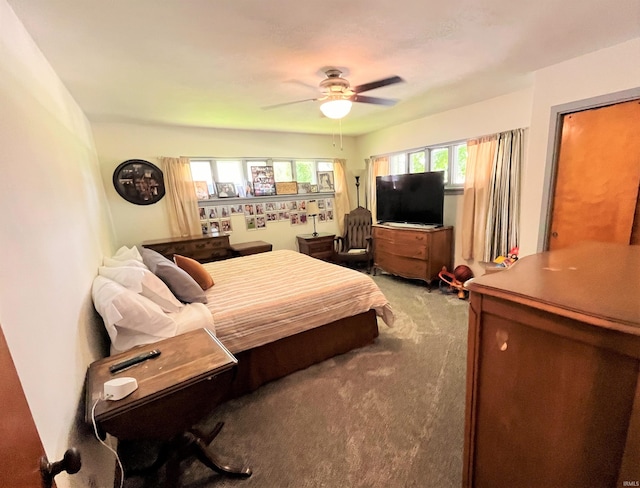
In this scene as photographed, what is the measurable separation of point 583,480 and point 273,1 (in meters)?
2.29

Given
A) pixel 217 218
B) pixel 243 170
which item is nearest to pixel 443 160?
pixel 243 170

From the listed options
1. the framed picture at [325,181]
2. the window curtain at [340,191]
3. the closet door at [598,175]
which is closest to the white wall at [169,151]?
the framed picture at [325,181]

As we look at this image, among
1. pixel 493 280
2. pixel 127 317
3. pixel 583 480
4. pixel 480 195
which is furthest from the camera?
pixel 480 195

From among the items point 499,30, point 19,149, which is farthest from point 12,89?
point 499,30

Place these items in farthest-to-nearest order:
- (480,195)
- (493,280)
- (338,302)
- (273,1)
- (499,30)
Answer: (480,195) → (338,302) → (499,30) → (273,1) → (493,280)

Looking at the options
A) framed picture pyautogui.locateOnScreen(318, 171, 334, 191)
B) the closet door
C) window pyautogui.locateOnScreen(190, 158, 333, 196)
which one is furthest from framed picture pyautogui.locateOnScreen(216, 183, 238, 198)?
the closet door

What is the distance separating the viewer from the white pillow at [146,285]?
1854 millimetres

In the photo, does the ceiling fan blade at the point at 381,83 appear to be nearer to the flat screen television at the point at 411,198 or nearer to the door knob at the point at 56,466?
the flat screen television at the point at 411,198

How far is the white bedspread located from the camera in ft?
6.66

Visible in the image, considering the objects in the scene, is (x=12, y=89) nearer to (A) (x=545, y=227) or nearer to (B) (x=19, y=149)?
(B) (x=19, y=149)

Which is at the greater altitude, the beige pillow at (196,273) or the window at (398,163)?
the window at (398,163)

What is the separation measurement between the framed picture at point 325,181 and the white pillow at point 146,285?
3.82m

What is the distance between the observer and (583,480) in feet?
2.68

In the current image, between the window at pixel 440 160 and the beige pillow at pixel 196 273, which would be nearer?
the beige pillow at pixel 196 273
